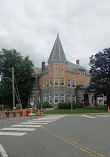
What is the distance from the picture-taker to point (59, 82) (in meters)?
40.9

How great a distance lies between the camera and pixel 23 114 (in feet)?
85.2

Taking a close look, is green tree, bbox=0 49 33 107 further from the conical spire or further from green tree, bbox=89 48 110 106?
green tree, bbox=89 48 110 106

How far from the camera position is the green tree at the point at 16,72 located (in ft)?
150

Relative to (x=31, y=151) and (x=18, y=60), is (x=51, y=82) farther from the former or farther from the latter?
(x=31, y=151)

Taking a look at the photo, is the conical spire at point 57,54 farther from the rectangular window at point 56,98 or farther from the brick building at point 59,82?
the rectangular window at point 56,98

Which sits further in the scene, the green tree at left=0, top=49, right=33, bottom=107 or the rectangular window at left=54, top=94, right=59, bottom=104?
the green tree at left=0, top=49, right=33, bottom=107

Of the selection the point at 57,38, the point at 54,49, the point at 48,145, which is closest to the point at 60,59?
the point at 54,49

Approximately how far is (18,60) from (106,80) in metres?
22.2

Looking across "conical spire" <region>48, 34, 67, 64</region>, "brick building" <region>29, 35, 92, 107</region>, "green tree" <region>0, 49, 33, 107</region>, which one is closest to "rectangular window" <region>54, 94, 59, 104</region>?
"brick building" <region>29, 35, 92, 107</region>

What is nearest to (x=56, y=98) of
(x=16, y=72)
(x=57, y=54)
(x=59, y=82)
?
(x=59, y=82)

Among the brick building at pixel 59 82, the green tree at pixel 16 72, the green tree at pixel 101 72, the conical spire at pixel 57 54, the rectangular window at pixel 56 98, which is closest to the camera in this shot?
the green tree at pixel 101 72

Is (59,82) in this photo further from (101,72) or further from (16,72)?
(16,72)

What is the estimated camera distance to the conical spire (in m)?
41.0

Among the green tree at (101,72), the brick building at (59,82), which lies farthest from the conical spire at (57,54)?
the green tree at (101,72)
